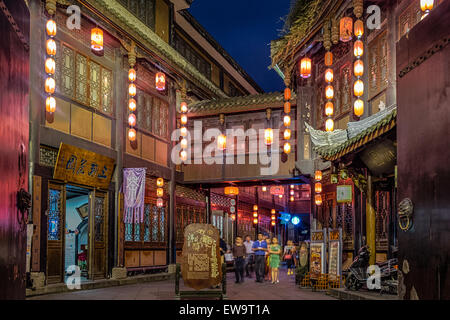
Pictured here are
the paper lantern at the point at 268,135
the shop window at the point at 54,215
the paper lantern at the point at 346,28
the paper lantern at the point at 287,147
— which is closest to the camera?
the paper lantern at the point at 346,28

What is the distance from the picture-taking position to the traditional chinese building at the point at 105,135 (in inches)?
559

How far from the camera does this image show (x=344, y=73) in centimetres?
1630

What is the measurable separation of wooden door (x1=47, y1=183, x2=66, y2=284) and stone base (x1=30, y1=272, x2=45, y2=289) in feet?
2.29

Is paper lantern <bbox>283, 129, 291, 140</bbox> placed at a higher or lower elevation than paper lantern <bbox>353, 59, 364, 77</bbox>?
lower

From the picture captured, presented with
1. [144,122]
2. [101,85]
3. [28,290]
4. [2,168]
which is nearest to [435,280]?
[2,168]

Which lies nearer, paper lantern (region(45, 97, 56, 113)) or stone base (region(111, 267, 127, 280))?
paper lantern (region(45, 97, 56, 113))

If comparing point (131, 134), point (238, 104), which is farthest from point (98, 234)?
point (238, 104)

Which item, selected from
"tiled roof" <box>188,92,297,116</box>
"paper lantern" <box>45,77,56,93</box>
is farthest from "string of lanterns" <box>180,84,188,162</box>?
"paper lantern" <box>45,77,56,93</box>

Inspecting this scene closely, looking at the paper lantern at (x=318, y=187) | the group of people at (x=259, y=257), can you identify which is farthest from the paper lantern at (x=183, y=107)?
the paper lantern at (x=318, y=187)

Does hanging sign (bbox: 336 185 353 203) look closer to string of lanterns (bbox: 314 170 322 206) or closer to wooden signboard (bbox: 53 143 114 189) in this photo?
string of lanterns (bbox: 314 170 322 206)

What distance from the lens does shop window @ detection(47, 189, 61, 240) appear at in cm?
1456

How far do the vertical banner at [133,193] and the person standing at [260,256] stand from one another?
432cm

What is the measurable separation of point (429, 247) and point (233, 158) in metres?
17.8

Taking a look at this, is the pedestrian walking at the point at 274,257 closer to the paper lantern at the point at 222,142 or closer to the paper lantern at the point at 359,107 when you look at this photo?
the paper lantern at the point at 222,142
